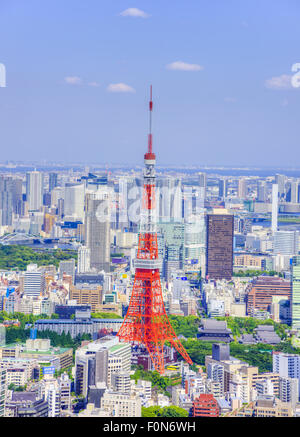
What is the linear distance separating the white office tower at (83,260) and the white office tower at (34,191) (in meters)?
1.33

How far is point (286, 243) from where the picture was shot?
14258 mm

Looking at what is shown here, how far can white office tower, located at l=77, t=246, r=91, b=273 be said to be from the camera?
40.7 ft

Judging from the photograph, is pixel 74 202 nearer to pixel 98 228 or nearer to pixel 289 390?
pixel 98 228

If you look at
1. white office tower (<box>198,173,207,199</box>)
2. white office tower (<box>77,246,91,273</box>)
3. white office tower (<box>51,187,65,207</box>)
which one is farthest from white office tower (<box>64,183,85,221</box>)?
white office tower (<box>198,173,207,199</box>)

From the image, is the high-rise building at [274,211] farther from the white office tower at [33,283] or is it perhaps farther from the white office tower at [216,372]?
the white office tower at [216,372]

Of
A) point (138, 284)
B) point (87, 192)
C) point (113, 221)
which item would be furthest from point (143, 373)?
point (87, 192)

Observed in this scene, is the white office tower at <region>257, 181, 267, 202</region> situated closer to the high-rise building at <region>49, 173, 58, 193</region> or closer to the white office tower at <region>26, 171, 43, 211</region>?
the high-rise building at <region>49, 173, 58, 193</region>

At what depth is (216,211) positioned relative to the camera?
47.6ft

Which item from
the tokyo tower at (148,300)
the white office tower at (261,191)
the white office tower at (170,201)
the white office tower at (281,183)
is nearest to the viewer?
the tokyo tower at (148,300)

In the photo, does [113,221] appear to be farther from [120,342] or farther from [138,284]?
[120,342]

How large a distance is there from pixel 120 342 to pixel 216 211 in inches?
303

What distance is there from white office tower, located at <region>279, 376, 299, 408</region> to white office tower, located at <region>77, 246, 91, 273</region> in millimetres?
6561

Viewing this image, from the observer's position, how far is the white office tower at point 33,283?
10396mm

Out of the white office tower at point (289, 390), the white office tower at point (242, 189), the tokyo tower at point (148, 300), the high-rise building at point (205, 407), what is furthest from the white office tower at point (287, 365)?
the white office tower at point (242, 189)
